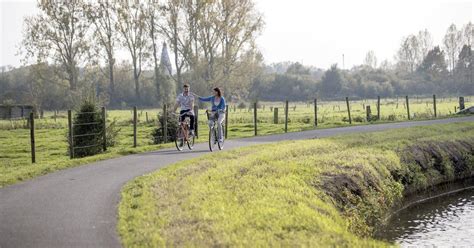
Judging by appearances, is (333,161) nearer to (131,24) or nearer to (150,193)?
(150,193)

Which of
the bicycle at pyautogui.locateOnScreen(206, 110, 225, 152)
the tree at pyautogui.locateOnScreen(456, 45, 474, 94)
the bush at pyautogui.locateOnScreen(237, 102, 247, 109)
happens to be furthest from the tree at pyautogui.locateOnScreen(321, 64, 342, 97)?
the bicycle at pyautogui.locateOnScreen(206, 110, 225, 152)

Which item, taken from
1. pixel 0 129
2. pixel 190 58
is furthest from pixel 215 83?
pixel 0 129

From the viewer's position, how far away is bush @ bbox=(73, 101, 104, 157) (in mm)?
20562

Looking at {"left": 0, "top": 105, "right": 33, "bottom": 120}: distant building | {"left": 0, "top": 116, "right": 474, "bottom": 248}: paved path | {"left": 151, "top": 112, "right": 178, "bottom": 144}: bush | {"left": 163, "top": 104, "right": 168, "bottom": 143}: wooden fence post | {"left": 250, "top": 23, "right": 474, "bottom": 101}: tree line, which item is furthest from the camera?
{"left": 250, "top": 23, "right": 474, "bottom": 101}: tree line

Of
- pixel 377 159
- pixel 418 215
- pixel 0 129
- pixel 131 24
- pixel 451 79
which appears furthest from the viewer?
pixel 451 79

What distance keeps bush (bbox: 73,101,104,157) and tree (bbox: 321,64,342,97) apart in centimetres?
8805

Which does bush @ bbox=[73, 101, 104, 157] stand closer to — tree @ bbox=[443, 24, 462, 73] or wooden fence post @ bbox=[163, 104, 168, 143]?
wooden fence post @ bbox=[163, 104, 168, 143]

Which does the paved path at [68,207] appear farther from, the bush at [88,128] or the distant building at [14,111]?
the distant building at [14,111]

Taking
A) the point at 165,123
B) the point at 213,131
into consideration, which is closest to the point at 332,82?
the point at 165,123

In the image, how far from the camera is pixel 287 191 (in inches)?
439

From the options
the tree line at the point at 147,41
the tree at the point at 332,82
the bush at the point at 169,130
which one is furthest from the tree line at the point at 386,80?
the bush at the point at 169,130

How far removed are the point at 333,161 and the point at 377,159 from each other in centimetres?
214

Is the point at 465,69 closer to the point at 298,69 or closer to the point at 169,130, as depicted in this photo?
the point at 298,69

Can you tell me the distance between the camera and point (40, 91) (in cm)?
6706
